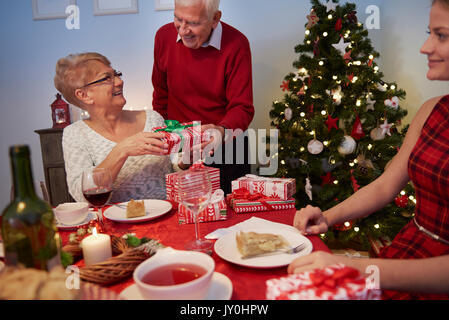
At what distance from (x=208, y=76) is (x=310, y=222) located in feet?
4.84

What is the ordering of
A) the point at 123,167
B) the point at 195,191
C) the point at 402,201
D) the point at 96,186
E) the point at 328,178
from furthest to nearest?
1. the point at 328,178
2. the point at 402,201
3. the point at 123,167
4. the point at 96,186
5. the point at 195,191

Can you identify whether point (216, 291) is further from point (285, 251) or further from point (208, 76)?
point (208, 76)

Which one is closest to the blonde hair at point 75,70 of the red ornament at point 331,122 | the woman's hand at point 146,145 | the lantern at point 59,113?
the woman's hand at point 146,145

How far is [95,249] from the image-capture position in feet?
2.80

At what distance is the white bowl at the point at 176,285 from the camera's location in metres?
0.58

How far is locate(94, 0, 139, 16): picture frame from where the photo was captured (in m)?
3.56

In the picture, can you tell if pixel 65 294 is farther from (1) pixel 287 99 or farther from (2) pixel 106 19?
(2) pixel 106 19

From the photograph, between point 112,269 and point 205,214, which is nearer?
point 112,269

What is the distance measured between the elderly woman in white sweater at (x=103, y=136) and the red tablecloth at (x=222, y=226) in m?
0.50

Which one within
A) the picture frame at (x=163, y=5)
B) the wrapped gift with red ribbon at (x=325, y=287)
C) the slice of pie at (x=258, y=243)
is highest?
the picture frame at (x=163, y=5)

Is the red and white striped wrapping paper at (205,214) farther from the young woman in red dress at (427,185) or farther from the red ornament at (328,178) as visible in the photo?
the red ornament at (328,178)

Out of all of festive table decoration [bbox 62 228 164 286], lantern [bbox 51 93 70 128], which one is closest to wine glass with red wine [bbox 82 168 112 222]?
festive table decoration [bbox 62 228 164 286]

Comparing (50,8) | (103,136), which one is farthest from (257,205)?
(50,8)

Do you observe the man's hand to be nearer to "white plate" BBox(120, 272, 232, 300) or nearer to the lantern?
"white plate" BBox(120, 272, 232, 300)
